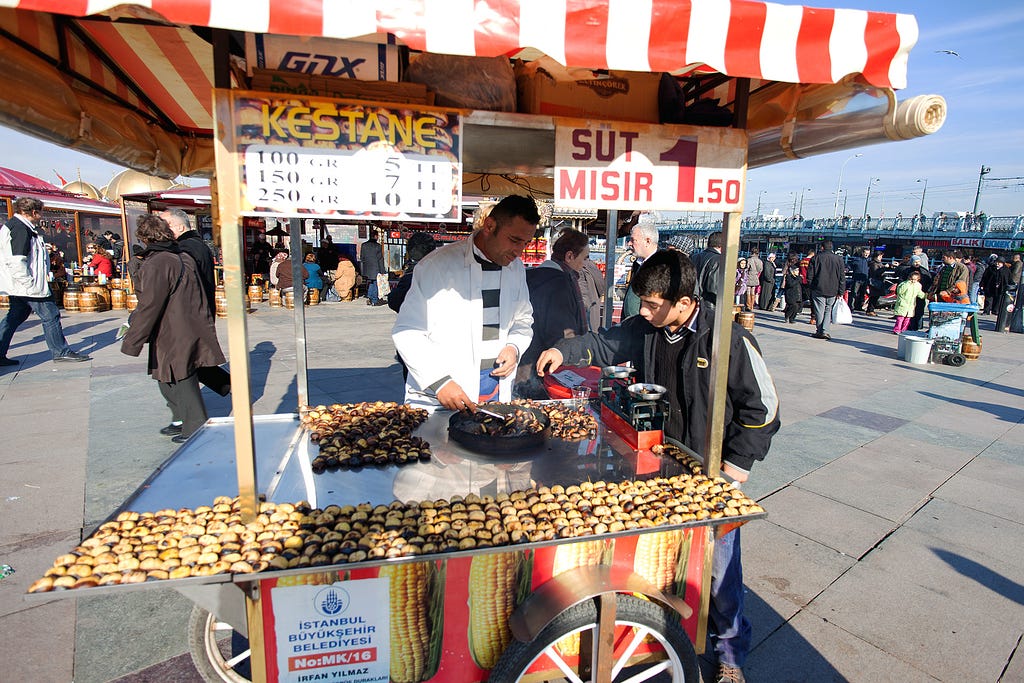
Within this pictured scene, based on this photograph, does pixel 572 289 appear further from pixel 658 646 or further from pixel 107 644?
pixel 107 644

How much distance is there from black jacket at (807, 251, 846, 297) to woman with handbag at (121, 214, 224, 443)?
36.5 feet

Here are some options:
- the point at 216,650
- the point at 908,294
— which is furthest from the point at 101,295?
the point at 908,294

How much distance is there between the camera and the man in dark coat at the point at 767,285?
15.9 meters

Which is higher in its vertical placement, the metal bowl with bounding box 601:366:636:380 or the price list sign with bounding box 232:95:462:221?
the price list sign with bounding box 232:95:462:221

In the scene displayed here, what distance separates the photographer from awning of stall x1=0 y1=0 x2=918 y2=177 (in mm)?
1337

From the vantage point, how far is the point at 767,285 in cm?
1609

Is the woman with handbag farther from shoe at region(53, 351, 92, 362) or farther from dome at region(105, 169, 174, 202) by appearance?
dome at region(105, 169, 174, 202)

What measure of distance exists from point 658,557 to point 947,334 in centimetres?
1005

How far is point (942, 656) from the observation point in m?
2.64

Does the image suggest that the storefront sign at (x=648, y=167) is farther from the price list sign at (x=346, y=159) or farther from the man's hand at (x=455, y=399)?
the man's hand at (x=455, y=399)

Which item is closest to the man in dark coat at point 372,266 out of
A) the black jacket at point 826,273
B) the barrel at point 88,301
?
the barrel at point 88,301

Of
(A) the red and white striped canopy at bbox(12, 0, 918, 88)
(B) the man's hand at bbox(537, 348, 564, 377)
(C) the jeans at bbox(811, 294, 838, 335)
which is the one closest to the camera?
(A) the red and white striped canopy at bbox(12, 0, 918, 88)

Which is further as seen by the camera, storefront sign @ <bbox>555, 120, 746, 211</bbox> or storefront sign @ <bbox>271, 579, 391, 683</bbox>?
storefront sign @ <bbox>555, 120, 746, 211</bbox>

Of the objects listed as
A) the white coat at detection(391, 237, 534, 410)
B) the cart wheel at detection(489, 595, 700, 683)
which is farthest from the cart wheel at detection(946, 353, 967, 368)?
the cart wheel at detection(489, 595, 700, 683)
